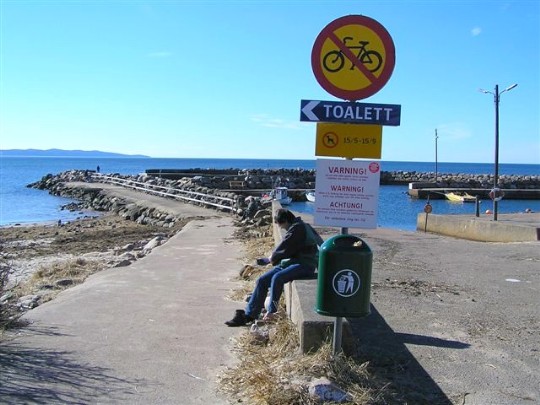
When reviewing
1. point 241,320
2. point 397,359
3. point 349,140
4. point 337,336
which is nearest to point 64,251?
point 241,320

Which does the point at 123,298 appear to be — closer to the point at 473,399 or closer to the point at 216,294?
the point at 216,294

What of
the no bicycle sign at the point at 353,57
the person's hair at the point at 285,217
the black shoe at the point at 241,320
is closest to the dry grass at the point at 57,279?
the black shoe at the point at 241,320

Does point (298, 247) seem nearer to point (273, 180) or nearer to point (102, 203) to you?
point (102, 203)

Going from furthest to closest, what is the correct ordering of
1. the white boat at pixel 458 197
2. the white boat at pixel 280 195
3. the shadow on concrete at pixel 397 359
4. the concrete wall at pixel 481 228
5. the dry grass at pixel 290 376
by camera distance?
the white boat at pixel 458 197
the white boat at pixel 280 195
the concrete wall at pixel 481 228
the shadow on concrete at pixel 397 359
the dry grass at pixel 290 376

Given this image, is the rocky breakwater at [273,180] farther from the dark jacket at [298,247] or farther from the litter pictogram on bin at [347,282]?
the litter pictogram on bin at [347,282]

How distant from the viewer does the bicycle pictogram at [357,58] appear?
15.6ft

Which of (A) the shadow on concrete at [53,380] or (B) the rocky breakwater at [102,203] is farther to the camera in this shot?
(B) the rocky breakwater at [102,203]

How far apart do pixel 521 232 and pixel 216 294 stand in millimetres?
10849

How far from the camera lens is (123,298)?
827 cm

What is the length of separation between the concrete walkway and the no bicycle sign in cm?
272

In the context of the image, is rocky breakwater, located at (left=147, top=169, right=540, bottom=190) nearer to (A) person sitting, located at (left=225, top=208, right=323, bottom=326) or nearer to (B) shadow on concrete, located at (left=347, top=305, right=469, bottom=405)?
(A) person sitting, located at (left=225, top=208, right=323, bottom=326)

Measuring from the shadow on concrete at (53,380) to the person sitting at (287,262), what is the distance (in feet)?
6.45

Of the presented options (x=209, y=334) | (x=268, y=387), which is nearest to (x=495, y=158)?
(x=209, y=334)

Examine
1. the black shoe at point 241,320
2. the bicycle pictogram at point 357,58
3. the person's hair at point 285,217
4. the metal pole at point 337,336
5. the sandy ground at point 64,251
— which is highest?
the bicycle pictogram at point 357,58
